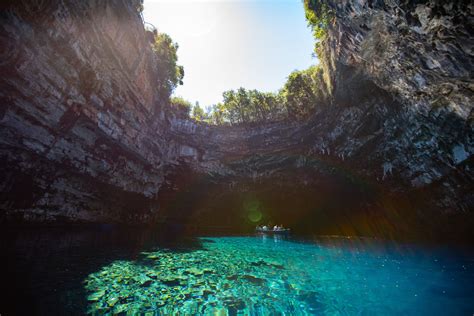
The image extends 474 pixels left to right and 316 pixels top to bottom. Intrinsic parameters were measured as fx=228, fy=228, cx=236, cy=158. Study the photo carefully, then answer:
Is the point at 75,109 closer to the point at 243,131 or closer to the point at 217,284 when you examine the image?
the point at 217,284

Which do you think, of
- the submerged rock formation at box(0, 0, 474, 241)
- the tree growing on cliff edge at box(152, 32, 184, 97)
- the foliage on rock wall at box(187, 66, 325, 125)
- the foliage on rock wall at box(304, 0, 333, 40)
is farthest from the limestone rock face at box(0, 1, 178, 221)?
the foliage on rock wall at box(304, 0, 333, 40)

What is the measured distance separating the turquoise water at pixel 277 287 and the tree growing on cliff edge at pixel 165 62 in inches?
824

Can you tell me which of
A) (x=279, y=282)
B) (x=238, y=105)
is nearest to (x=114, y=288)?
(x=279, y=282)

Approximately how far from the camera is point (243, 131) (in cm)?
2961

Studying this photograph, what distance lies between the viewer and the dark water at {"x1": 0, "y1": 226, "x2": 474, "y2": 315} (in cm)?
548

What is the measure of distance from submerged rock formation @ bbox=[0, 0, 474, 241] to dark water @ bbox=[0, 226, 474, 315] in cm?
747

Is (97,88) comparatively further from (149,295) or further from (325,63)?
(325,63)

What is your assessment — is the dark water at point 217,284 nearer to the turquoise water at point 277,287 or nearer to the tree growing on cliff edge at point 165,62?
the turquoise water at point 277,287

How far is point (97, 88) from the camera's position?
1703cm

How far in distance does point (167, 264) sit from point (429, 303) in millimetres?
8775

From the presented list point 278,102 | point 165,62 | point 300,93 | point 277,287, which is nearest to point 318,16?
point 300,93

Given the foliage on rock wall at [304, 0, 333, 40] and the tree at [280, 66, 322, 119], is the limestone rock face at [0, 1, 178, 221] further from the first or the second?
the tree at [280, 66, 322, 119]

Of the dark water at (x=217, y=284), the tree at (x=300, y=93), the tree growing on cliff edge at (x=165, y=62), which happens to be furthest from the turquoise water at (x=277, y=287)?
the tree growing on cliff edge at (x=165, y=62)

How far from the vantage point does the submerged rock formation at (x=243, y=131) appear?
11.6m
